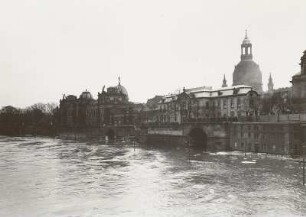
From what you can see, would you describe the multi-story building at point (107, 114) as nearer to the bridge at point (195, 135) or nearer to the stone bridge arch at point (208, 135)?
the bridge at point (195, 135)

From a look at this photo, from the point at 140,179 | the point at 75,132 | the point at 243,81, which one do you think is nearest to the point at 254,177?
the point at 140,179

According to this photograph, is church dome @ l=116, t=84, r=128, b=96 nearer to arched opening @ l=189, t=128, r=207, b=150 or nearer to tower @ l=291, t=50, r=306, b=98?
arched opening @ l=189, t=128, r=207, b=150

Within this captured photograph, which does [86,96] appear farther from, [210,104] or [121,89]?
[210,104]

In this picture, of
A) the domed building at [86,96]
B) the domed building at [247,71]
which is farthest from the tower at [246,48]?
the domed building at [86,96]

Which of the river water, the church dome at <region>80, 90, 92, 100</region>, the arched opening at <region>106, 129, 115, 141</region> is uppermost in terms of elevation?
the church dome at <region>80, 90, 92, 100</region>

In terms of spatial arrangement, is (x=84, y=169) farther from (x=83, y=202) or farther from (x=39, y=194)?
(x=83, y=202)

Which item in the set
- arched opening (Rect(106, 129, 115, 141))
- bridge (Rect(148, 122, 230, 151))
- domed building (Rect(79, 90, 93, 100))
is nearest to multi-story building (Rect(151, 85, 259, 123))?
bridge (Rect(148, 122, 230, 151))

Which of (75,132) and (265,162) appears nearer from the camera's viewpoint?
(265,162)

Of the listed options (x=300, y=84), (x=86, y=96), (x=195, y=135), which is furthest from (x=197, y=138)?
(x=86, y=96)

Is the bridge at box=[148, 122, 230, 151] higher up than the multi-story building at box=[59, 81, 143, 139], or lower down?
lower down
